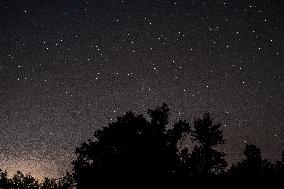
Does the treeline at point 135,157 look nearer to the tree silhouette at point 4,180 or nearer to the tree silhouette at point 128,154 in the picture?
the tree silhouette at point 128,154

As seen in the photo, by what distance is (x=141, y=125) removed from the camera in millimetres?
38125

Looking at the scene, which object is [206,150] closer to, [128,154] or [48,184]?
[128,154]

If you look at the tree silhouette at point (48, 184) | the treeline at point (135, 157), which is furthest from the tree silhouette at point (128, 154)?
the tree silhouette at point (48, 184)

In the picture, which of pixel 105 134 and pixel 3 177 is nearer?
pixel 105 134

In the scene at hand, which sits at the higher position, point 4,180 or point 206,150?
point 4,180

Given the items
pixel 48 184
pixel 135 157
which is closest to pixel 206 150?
pixel 135 157

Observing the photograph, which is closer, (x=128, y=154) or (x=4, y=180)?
(x=128, y=154)

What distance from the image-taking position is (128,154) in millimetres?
35031

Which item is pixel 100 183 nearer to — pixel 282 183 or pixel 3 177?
pixel 282 183

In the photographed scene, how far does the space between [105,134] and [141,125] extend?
12.0 ft

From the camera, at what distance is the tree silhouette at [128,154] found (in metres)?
34.3

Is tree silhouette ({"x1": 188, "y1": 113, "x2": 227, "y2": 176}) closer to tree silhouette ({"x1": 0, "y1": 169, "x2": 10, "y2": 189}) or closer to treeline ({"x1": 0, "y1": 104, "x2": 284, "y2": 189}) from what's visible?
treeline ({"x1": 0, "y1": 104, "x2": 284, "y2": 189})

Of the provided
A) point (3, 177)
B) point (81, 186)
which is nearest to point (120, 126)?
point (81, 186)

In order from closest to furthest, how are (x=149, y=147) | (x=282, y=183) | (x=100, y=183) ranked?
(x=282, y=183)
(x=100, y=183)
(x=149, y=147)
